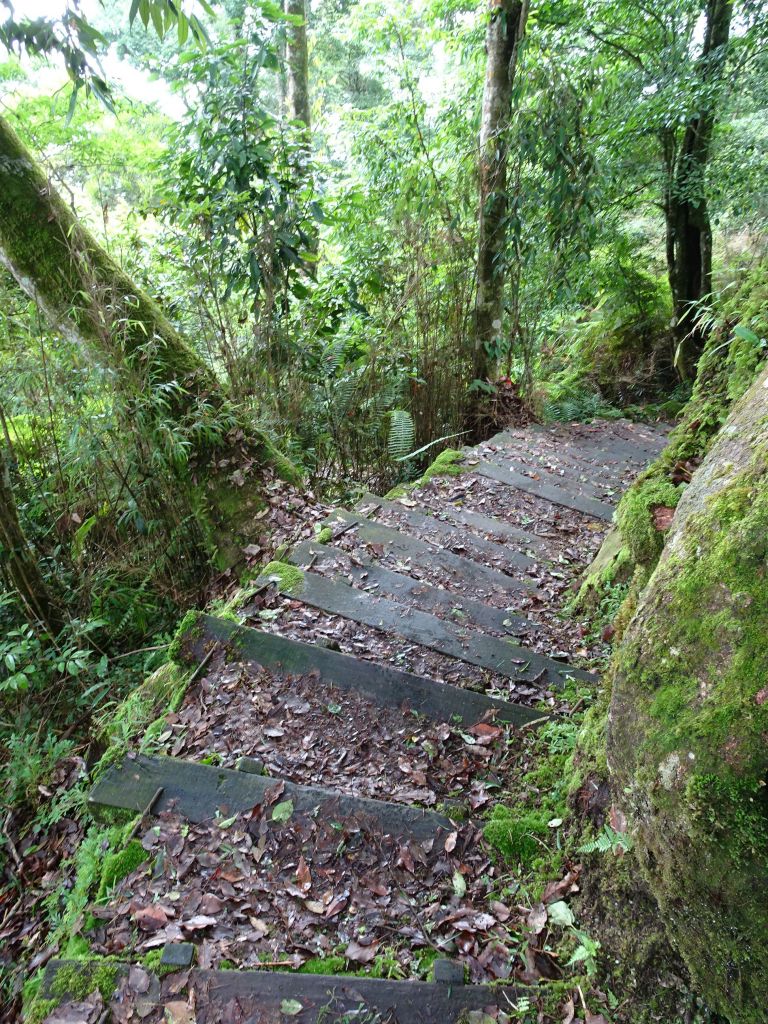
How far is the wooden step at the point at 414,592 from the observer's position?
3.31 metres

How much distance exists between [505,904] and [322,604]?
1613mm

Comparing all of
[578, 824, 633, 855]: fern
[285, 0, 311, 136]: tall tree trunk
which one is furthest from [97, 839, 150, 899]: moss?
[285, 0, 311, 136]: tall tree trunk

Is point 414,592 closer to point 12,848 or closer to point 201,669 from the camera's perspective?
point 201,669

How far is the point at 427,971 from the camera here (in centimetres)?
172

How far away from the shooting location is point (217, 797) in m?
2.12

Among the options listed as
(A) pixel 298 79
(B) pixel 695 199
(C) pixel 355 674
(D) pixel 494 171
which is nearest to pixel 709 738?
(C) pixel 355 674

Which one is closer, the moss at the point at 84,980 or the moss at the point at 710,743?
the moss at the point at 710,743

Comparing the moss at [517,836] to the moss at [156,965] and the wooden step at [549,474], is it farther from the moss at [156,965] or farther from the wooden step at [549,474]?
the wooden step at [549,474]

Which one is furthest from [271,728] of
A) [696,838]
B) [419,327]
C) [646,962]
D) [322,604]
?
[419,327]

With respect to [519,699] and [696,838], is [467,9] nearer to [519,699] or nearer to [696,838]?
[519,699]

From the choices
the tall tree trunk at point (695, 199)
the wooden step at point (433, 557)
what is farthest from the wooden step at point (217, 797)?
the tall tree trunk at point (695, 199)

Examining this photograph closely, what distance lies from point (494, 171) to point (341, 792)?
620 centimetres

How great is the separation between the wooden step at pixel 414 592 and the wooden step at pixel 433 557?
182 millimetres

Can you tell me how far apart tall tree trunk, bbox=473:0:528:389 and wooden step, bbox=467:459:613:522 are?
1.80 meters
